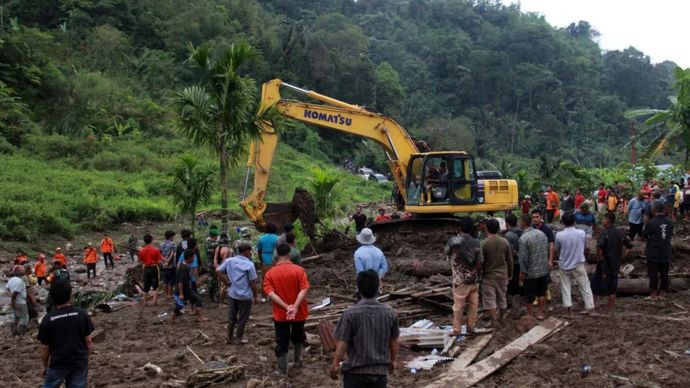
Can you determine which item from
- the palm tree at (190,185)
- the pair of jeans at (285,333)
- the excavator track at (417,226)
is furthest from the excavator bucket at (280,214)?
the pair of jeans at (285,333)

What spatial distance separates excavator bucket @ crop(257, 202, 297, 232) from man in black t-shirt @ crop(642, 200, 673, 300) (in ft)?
28.4

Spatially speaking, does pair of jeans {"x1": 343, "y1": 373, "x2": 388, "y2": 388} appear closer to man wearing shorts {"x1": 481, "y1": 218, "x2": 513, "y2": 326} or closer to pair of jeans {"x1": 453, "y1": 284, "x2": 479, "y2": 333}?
pair of jeans {"x1": 453, "y1": 284, "x2": 479, "y2": 333}

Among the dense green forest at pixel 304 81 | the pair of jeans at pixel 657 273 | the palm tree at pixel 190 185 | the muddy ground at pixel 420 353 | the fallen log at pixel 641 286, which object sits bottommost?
the muddy ground at pixel 420 353

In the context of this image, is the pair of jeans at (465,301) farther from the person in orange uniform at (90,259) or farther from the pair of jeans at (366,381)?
the person in orange uniform at (90,259)

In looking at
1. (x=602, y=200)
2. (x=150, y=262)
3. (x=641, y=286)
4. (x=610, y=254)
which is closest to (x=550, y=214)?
(x=602, y=200)

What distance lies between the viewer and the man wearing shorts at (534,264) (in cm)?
930

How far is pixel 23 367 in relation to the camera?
29.5ft

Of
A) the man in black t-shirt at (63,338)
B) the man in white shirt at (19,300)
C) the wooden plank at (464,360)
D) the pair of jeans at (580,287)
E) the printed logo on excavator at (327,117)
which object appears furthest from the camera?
the printed logo on excavator at (327,117)

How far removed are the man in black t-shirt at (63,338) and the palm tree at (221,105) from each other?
8.08 metres

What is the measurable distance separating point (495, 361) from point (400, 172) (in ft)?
36.4

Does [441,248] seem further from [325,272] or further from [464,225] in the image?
[464,225]

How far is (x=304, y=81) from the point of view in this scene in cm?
6050

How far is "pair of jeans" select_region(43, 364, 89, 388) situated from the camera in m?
6.02

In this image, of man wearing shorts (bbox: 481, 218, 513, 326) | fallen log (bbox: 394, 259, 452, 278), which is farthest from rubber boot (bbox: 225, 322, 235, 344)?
fallen log (bbox: 394, 259, 452, 278)
